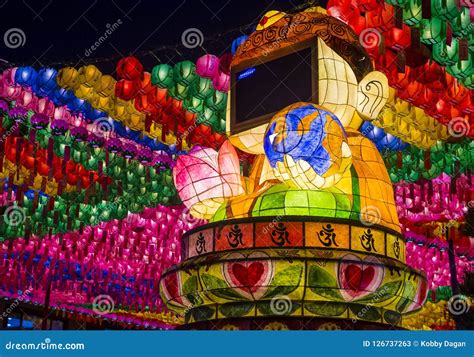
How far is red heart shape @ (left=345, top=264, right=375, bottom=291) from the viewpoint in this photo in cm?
698

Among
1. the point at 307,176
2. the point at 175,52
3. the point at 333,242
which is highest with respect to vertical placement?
the point at 175,52

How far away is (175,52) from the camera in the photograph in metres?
10.2

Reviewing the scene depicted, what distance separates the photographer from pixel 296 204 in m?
7.41

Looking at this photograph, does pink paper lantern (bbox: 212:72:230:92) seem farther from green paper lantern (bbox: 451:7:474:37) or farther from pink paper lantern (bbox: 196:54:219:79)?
green paper lantern (bbox: 451:7:474:37)

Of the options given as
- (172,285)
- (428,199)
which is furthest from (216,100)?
(428,199)

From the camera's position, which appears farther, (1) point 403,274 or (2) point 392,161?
(2) point 392,161

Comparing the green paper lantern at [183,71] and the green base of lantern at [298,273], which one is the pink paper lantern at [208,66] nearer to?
the green paper lantern at [183,71]

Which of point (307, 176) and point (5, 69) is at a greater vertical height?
point (5, 69)

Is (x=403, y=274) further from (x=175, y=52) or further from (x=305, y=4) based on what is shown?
(x=175, y=52)

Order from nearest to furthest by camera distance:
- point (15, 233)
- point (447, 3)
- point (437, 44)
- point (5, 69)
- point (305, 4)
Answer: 1. point (447, 3)
2. point (437, 44)
3. point (305, 4)
4. point (5, 69)
5. point (15, 233)

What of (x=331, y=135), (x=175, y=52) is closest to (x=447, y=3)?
(x=331, y=135)

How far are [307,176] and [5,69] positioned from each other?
4848 millimetres

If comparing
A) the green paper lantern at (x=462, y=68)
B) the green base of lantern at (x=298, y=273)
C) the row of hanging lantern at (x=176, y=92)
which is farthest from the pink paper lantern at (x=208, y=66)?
the green paper lantern at (x=462, y=68)

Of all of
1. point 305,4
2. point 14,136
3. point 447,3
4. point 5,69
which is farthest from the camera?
point 14,136
